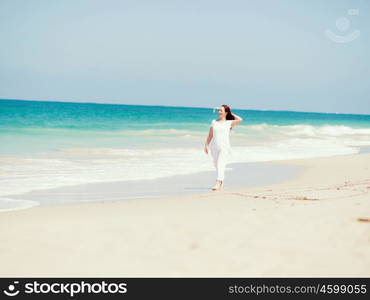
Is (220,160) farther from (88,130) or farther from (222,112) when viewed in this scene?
(88,130)

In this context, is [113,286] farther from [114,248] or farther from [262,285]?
[262,285]

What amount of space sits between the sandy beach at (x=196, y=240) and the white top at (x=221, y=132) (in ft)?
9.48

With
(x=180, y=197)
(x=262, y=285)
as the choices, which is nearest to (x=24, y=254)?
(x=262, y=285)

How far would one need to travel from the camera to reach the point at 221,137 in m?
10.0

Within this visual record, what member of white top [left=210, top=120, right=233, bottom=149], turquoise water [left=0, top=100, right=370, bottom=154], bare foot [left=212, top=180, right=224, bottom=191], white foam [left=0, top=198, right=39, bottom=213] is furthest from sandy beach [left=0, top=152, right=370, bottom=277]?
turquoise water [left=0, top=100, right=370, bottom=154]

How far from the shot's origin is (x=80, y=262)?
15.1 feet

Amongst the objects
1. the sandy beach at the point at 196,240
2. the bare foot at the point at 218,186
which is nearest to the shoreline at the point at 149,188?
the bare foot at the point at 218,186

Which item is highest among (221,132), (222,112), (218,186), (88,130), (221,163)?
(88,130)

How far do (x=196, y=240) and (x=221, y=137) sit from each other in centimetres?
503

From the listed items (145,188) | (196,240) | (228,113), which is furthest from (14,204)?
(228,113)

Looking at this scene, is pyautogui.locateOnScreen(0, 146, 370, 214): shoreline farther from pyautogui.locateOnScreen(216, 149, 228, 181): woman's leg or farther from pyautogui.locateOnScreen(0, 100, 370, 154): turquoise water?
pyautogui.locateOnScreen(0, 100, 370, 154): turquoise water

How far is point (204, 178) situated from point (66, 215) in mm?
5385

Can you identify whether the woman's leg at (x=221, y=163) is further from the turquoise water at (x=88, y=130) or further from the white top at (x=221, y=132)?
the turquoise water at (x=88, y=130)

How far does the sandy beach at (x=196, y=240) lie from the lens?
14.5ft
